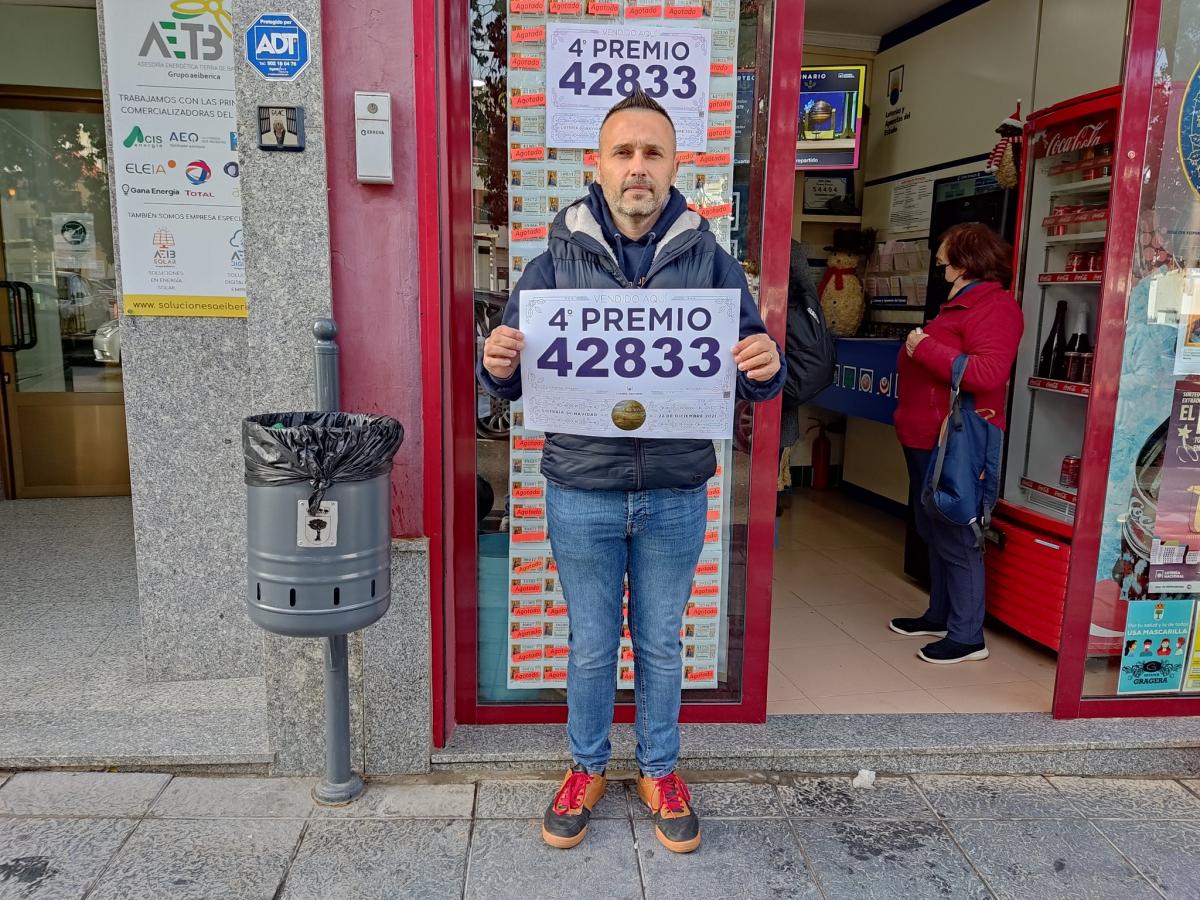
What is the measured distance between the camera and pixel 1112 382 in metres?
3.01

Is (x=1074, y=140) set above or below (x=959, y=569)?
above

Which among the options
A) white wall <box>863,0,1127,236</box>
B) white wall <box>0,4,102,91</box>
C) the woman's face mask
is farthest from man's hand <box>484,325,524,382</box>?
white wall <box>0,4,102,91</box>

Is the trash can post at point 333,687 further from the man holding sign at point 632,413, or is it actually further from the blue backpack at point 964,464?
the blue backpack at point 964,464

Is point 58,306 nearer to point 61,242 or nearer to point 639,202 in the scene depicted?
point 61,242

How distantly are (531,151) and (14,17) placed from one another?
4.82m

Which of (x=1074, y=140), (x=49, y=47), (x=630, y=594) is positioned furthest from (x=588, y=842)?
(x=49, y=47)

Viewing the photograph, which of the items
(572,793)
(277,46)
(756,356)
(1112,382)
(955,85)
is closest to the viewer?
(756,356)

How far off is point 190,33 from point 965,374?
333 cm

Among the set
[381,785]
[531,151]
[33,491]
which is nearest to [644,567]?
[381,785]

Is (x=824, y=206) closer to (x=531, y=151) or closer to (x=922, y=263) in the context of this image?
(x=922, y=263)

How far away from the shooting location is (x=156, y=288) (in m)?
3.27

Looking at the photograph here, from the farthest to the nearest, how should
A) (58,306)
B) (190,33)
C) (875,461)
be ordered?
(875,461) < (58,306) < (190,33)

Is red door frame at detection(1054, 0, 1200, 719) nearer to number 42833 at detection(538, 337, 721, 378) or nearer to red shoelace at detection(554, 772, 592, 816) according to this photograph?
number 42833 at detection(538, 337, 721, 378)

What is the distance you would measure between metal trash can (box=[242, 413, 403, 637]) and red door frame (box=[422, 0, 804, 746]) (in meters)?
0.41
